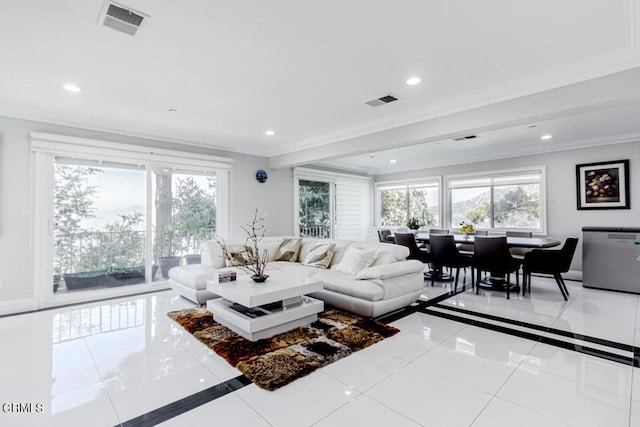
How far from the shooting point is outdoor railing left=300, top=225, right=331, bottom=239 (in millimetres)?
7146

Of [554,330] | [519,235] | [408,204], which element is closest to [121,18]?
[554,330]

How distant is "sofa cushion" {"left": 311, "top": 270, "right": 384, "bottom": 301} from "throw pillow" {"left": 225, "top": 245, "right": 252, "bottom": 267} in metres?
1.17

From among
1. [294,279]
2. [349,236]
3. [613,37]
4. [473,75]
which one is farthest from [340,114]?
[349,236]

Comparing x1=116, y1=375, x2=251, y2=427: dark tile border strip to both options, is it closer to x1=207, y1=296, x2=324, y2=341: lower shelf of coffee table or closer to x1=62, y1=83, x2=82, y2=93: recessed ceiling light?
x1=207, y1=296, x2=324, y2=341: lower shelf of coffee table

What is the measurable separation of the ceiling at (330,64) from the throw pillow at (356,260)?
1.57 meters

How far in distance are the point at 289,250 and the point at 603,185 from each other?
552 centimetres

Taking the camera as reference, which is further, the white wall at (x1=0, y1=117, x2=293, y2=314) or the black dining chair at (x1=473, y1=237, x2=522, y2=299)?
the black dining chair at (x1=473, y1=237, x2=522, y2=299)

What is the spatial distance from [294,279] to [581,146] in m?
5.71

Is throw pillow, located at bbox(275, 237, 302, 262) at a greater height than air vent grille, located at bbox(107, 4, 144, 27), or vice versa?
air vent grille, located at bbox(107, 4, 144, 27)

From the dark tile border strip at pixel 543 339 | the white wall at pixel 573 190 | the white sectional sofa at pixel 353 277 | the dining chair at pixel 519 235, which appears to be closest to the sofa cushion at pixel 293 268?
the white sectional sofa at pixel 353 277

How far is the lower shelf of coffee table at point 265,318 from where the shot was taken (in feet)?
9.20

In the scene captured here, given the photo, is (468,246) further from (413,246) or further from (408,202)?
(408,202)

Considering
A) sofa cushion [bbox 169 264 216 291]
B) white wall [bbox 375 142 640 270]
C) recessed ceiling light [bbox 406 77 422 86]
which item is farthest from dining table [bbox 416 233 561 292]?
sofa cushion [bbox 169 264 216 291]

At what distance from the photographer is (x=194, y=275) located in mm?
4008
